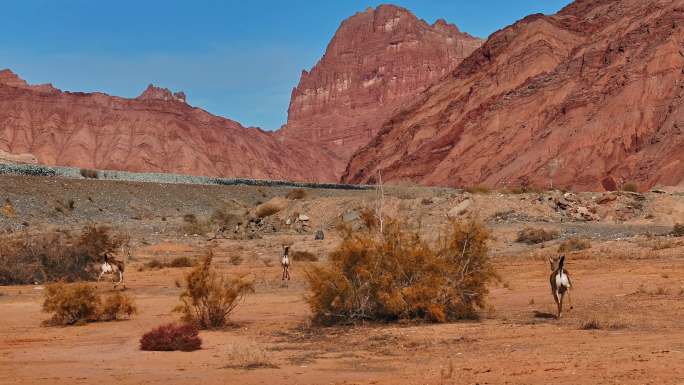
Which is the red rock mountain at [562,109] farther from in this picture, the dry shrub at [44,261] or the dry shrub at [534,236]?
the dry shrub at [44,261]

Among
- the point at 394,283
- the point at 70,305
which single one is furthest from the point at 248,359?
the point at 70,305

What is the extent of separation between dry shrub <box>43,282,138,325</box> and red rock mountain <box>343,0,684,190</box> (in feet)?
175

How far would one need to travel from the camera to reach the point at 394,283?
13.6 metres

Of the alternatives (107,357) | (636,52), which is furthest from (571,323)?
(636,52)

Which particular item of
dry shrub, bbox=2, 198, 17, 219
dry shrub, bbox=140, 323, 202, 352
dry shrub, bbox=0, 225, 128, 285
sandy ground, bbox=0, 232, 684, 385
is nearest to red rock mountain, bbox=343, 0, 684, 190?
dry shrub, bbox=2, 198, 17, 219

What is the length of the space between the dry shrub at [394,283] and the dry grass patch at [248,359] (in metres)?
3.08

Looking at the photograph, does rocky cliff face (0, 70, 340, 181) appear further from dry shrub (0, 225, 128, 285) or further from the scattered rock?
dry shrub (0, 225, 128, 285)

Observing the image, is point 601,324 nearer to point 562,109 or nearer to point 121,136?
point 562,109

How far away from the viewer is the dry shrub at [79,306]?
1539 cm

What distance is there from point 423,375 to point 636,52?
7410cm

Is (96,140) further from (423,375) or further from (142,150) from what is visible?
(423,375)

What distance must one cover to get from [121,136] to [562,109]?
277 ft

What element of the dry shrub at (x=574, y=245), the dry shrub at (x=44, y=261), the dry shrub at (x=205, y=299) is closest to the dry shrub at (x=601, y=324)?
the dry shrub at (x=205, y=299)

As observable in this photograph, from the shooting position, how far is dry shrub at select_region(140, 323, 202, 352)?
11657 mm
